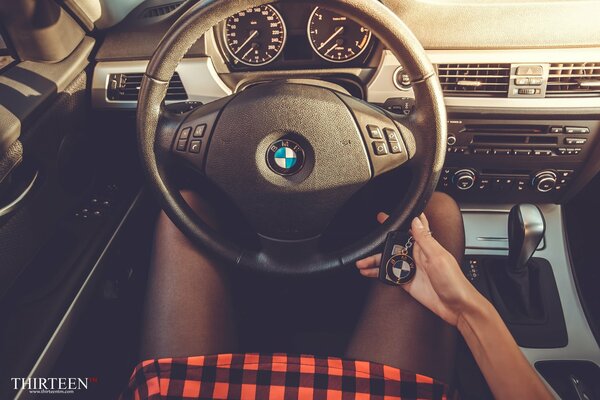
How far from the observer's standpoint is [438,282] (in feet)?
3.08

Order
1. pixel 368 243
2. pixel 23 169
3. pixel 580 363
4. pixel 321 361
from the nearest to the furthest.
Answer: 1. pixel 321 361
2. pixel 368 243
3. pixel 23 169
4. pixel 580 363

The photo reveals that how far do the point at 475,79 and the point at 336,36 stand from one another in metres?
0.37

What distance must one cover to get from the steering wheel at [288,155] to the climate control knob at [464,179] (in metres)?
0.45

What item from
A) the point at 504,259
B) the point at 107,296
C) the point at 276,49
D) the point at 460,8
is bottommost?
the point at 107,296

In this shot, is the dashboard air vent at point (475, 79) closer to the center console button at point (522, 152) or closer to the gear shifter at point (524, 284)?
the center console button at point (522, 152)

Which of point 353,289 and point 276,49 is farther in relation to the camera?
point 353,289

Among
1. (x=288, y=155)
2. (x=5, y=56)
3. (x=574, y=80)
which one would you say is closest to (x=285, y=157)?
(x=288, y=155)

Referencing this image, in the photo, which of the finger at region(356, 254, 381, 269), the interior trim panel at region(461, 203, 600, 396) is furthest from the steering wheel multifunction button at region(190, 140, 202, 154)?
the interior trim panel at region(461, 203, 600, 396)

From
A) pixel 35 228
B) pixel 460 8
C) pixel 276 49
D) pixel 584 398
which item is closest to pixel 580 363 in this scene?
pixel 584 398

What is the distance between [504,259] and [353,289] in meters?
0.46

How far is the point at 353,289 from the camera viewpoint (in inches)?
60.1

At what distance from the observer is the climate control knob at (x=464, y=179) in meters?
1.40

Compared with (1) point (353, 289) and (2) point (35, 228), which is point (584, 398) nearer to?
(1) point (353, 289)

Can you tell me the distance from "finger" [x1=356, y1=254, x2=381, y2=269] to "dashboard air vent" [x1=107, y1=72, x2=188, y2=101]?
67 cm
